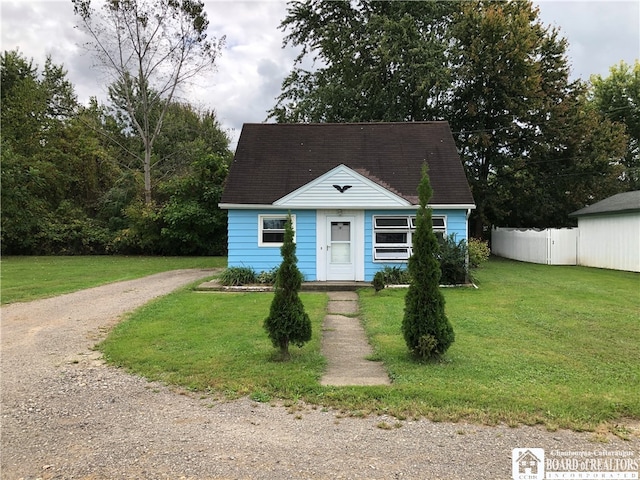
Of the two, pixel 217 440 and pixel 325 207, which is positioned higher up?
pixel 325 207

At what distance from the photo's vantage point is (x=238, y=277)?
514 inches

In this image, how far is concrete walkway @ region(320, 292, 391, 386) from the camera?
516 centimetres

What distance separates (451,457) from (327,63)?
28026 mm

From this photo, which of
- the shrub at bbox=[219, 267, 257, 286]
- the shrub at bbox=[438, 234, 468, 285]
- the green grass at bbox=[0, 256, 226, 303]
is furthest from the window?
the green grass at bbox=[0, 256, 226, 303]

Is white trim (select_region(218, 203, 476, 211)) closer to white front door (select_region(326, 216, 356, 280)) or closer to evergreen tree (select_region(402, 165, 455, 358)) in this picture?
white front door (select_region(326, 216, 356, 280))

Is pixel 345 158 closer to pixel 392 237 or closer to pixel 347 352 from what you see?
pixel 392 237

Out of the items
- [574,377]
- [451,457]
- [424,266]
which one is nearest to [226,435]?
[451,457]

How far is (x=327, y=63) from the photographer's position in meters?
28.2

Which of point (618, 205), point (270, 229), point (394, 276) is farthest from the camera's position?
point (618, 205)

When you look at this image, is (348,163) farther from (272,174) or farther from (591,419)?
(591,419)

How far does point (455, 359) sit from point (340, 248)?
8.21 metres

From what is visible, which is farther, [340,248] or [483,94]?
[483,94]

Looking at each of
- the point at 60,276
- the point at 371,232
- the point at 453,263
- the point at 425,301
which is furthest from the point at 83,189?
the point at 425,301

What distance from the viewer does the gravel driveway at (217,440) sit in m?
3.26
